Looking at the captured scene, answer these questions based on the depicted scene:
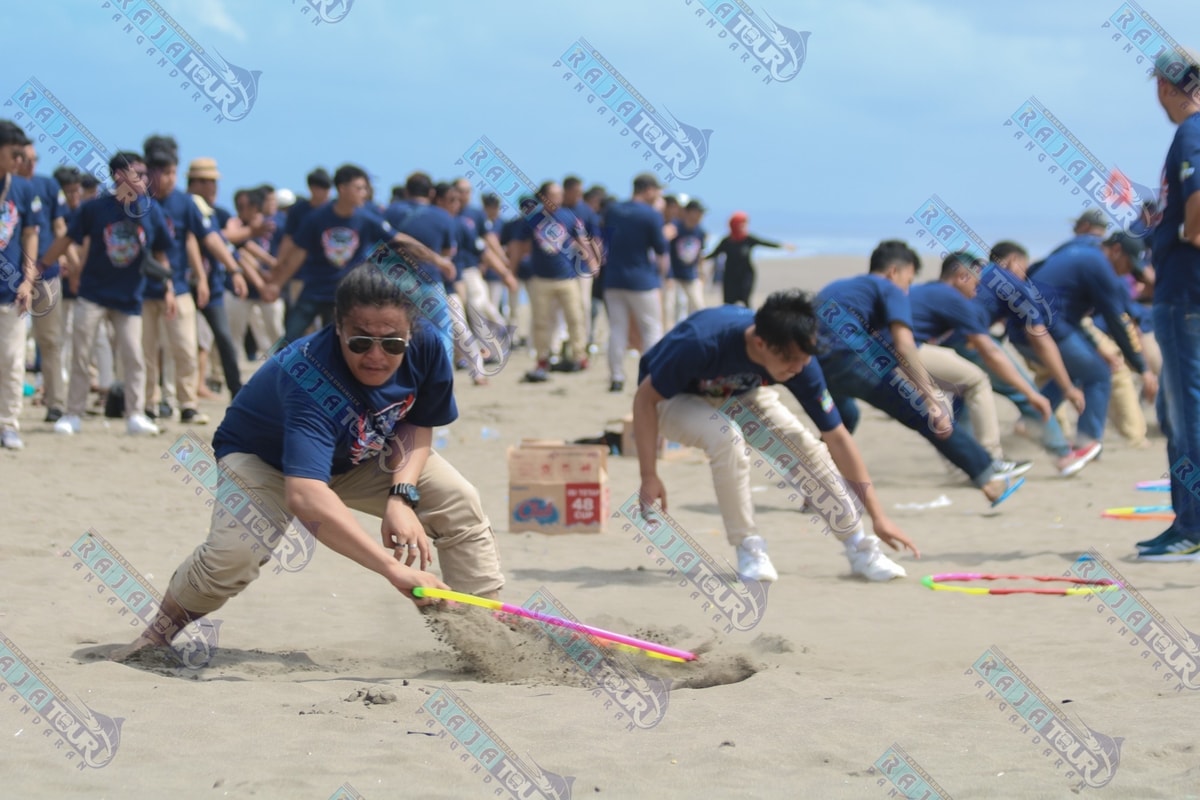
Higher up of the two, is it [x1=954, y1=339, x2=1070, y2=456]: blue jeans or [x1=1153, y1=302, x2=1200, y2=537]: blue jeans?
[x1=1153, y1=302, x2=1200, y2=537]: blue jeans

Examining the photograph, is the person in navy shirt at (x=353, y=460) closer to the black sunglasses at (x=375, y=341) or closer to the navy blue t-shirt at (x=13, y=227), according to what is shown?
the black sunglasses at (x=375, y=341)

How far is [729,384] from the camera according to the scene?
638 cm

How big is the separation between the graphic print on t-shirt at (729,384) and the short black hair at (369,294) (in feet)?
7.40

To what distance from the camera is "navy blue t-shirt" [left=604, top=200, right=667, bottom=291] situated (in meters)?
13.9

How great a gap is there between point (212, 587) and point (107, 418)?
7227mm

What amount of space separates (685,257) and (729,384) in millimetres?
11604

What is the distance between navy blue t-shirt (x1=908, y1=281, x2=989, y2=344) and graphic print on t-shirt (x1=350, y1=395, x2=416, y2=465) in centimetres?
520

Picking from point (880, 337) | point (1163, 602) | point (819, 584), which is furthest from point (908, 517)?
point (1163, 602)

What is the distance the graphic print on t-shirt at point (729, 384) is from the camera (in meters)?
6.32

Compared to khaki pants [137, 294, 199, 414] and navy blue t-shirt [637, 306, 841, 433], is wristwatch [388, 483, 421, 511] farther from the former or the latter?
khaki pants [137, 294, 199, 414]

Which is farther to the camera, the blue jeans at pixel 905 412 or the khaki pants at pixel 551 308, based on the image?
the khaki pants at pixel 551 308

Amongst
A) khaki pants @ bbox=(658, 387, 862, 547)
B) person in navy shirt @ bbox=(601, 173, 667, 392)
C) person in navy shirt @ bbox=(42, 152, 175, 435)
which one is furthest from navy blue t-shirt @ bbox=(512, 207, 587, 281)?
khaki pants @ bbox=(658, 387, 862, 547)

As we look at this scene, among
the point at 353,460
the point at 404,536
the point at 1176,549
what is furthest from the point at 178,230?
the point at 1176,549

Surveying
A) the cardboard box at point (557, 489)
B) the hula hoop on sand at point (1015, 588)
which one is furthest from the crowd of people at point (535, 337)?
the cardboard box at point (557, 489)
